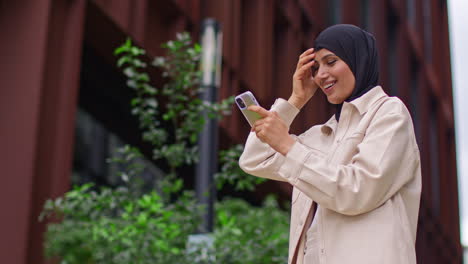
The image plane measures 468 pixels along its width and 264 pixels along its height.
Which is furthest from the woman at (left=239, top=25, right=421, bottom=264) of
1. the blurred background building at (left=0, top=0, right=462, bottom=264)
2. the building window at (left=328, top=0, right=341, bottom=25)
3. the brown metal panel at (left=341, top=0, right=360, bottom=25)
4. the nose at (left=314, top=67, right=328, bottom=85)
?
the building window at (left=328, top=0, right=341, bottom=25)

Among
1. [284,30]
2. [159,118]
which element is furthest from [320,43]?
[284,30]

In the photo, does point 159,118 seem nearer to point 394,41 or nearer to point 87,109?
point 87,109

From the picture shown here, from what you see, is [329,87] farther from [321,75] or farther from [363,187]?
[363,187]

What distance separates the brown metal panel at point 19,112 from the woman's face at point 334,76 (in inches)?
213

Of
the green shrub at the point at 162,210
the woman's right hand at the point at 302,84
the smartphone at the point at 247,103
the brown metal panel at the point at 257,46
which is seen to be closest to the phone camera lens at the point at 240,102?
the smartphone at the point at 247,103

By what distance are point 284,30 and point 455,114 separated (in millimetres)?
24752

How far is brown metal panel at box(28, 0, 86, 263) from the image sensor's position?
7.76 m

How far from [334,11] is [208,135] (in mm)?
15816

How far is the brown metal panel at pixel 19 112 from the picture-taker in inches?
297

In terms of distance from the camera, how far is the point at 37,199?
7.73m

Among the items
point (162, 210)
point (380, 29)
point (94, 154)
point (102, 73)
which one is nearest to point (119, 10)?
point (102, 73)

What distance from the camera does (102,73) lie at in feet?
38.2

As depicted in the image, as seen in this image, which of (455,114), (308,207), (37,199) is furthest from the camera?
(455,114)

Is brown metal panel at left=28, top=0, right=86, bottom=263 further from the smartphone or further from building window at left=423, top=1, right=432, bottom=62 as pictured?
building window at left=423, top=1, right=432, bottom=62
